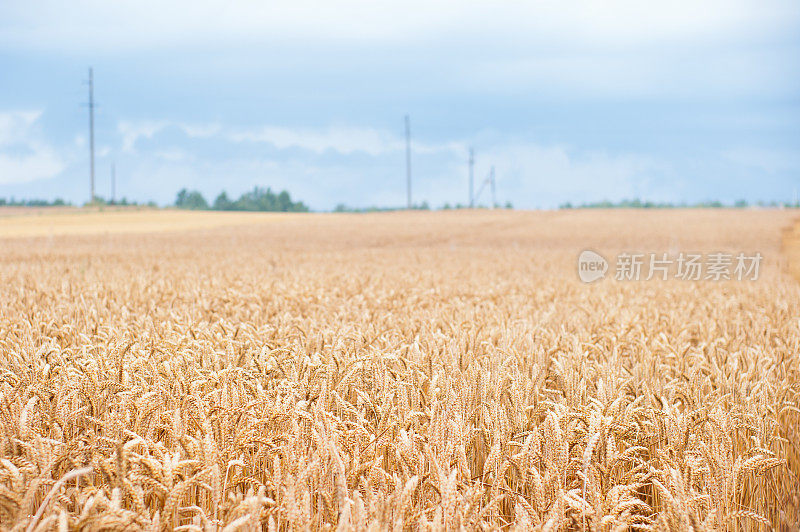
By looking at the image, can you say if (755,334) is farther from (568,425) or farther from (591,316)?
(568,425)

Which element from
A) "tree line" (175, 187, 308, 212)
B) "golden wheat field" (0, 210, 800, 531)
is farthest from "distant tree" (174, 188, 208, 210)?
"golden wheat field" (0, 210, 800, 531)

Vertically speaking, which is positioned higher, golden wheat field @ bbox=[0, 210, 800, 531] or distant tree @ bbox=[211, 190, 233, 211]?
distant tree @ bbox=[211, 190, 233, 211]

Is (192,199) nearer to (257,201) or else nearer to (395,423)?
(257,201)

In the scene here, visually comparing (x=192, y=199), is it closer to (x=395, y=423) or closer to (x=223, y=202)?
(x=223, y=202)

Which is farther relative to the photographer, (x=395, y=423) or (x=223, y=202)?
(x=223, y=202)

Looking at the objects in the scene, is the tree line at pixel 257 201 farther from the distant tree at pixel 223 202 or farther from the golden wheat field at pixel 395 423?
the golden wheat field at pixel 395 423

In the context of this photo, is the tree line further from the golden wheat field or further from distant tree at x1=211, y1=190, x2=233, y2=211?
the golden wheat field

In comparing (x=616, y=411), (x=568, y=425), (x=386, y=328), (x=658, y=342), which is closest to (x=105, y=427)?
(x=568, y=425)

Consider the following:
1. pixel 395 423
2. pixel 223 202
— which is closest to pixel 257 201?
pixel 223 202

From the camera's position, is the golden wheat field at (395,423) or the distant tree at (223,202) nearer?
the golden wheat field at (395,423)

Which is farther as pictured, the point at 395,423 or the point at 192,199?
the point at 192,199

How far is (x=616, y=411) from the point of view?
2.96 m

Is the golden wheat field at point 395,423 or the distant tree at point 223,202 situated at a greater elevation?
the distant tree at point 223,202

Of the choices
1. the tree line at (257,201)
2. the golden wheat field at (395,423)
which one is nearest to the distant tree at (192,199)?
the tree line at (257,201)
